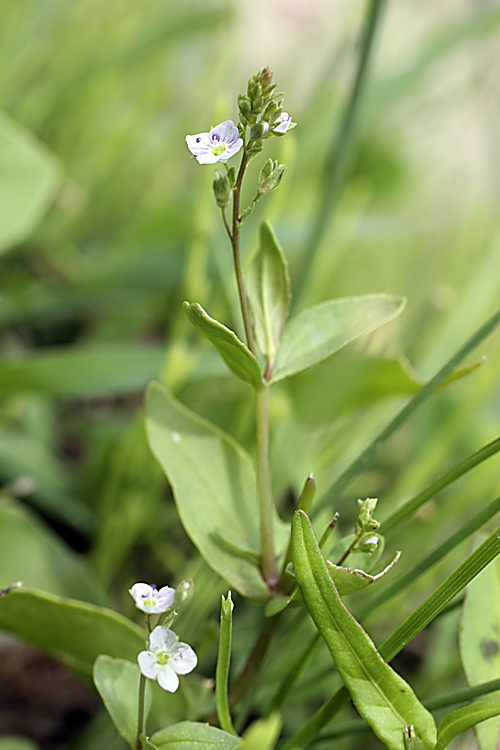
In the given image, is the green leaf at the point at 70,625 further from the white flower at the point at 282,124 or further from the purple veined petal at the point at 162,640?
the white flower at the point at 282,124

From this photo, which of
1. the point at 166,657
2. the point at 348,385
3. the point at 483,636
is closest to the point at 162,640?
the point at 166,657

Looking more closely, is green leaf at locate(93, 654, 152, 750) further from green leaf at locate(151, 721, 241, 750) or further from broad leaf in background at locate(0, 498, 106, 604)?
broad leaf in background at locate(0, 498, 106, 604)

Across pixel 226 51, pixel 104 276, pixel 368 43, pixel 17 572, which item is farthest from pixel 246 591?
pixel 226 51

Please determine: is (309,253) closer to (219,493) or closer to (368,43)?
(368,43)

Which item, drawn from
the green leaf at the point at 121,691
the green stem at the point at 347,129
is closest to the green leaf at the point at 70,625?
the green leaf at the point at 121,691

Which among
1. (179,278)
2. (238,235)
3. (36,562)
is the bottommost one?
(36,562)

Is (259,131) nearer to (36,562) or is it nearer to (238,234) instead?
(238,234)

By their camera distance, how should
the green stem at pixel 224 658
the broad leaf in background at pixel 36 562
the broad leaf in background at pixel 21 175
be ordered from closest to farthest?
1. the green stem at pixel 224 658
2. the broad leaf in background at pixel 36 562
3. the broad leaf in background at pixel 21 175
